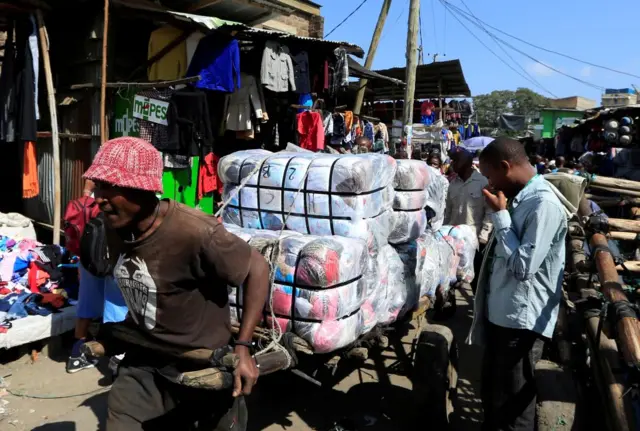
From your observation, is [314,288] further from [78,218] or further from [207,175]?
[207,175]

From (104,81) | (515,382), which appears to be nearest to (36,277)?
(104,81)

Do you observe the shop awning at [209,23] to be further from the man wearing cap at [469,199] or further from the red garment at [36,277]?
the red garment at [36,277]

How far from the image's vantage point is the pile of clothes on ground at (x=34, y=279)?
16.3 feet

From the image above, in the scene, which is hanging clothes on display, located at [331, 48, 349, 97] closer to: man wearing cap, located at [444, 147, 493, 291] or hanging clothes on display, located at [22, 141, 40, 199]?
man wearing cap, located at [444, 147, 493, 291]

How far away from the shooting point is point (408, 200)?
13.7 feet

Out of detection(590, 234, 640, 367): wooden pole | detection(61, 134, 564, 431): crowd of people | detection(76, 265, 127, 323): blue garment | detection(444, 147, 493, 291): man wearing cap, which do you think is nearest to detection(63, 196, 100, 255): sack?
detection(76, 265, 127, 323): blue garment

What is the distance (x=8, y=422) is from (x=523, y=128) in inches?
1414

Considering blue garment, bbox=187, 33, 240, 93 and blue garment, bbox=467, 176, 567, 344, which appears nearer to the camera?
blue garment, bbox=467, 176, 567, 344

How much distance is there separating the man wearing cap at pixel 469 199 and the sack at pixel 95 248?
3948 mm

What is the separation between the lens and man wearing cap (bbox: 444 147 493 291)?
5.94 meters

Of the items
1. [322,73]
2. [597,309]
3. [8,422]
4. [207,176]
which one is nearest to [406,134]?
[322,73]

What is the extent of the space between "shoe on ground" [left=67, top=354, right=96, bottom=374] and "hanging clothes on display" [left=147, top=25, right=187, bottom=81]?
3940 millimetres

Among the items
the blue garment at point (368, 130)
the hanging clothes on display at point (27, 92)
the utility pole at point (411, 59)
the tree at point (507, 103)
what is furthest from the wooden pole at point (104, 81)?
the tree at point (507, 103)

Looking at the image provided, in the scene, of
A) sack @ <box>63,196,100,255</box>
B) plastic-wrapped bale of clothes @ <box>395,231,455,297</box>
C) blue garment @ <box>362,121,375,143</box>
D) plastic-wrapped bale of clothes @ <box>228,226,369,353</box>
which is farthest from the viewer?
blue garment @ <box>362,121,375,143</box>
